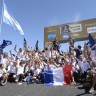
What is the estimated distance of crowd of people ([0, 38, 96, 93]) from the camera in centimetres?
1337

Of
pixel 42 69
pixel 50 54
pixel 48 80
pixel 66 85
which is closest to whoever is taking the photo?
pixel 66 85

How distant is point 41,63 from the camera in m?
15.2

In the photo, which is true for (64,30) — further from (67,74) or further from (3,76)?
(67,74)

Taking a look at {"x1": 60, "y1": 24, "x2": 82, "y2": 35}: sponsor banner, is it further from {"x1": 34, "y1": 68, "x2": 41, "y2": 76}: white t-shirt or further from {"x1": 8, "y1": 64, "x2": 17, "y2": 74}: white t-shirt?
{"x1": 34, "y1": 68, "x2": 41, "y2": 76}: white t-shirt

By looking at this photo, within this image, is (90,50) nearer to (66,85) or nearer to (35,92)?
(66,85)

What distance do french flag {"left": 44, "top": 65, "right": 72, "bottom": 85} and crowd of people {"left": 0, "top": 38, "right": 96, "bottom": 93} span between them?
26cm

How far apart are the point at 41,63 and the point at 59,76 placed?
5.65ft

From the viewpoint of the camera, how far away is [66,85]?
42.2ft

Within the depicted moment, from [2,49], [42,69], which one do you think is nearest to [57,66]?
[42,69]

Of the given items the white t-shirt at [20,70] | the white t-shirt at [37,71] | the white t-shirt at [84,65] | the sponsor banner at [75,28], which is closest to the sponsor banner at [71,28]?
the sponsor banner at [75,28]

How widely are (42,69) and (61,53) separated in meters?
2.71

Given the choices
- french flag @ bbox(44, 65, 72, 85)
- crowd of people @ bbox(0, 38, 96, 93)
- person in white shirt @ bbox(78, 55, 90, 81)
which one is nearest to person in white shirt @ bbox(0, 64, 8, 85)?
crowd of people @ bbox(0, 38, 96, 93)

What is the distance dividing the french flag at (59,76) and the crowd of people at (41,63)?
0.26 metres

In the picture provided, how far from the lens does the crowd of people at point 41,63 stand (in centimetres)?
1337
